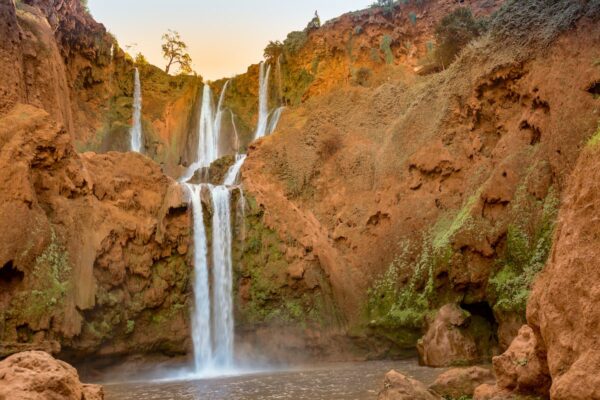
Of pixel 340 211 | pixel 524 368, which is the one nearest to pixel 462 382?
pixel 524 368

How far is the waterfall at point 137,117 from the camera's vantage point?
119ft

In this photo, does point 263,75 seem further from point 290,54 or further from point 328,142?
point 328,142

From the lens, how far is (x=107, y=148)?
1350 inches

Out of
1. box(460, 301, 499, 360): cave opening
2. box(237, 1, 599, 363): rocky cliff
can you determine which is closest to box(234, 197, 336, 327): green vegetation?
box(237, 1, 599, 363): rocky cliff

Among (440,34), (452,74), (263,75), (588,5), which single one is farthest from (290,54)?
(588,5)

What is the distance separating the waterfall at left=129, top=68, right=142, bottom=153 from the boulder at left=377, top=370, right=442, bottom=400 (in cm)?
2917

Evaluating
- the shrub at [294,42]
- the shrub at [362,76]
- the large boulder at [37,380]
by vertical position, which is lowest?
the large boulder at [37,380]

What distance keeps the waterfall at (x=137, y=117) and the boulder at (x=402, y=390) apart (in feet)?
95.7

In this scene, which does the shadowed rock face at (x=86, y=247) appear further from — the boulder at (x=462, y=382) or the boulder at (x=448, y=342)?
the boulder at (x=462, y=382)

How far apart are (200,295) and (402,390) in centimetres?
1401

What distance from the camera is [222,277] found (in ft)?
74.1

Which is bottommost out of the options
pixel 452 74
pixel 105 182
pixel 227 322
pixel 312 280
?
pixel 227 322

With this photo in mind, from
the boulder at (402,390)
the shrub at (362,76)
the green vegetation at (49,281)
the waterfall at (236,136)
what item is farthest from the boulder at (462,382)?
the waterfall at (236,136)

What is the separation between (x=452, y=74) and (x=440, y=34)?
6.73 meters
